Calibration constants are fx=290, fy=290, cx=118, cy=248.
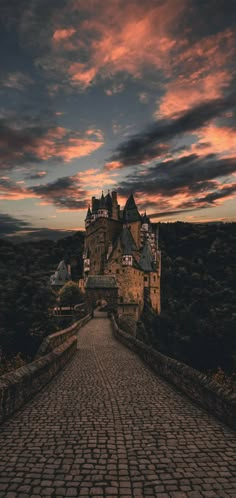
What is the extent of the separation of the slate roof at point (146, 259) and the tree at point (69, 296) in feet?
70.9

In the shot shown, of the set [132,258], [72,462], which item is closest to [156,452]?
[72,462]

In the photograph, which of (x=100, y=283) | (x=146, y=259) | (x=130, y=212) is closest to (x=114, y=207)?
(x=130, y=212)

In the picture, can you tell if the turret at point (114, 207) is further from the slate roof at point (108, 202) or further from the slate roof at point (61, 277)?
the slate roof at point (61, 277)

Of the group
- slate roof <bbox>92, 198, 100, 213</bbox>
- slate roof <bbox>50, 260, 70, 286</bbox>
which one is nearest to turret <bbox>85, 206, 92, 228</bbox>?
slate roof <bbox>92, 198, 100, 213</bbox>

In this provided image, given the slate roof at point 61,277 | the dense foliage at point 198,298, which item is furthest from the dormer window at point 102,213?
the dense foliage at point 198,298

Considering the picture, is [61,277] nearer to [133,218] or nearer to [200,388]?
[133,218]

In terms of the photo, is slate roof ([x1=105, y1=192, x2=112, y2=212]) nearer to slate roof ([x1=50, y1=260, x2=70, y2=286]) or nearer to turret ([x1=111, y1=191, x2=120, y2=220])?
turret ([x1=111, y1=191, x2=120, y2=220])

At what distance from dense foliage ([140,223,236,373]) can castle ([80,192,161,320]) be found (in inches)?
231

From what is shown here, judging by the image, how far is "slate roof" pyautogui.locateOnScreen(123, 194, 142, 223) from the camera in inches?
2707

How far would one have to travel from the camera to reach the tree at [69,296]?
3953cm

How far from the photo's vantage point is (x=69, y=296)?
1571 inches

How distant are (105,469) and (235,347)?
54661mm

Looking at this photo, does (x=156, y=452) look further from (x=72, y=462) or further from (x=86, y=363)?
(x=86, y=363)

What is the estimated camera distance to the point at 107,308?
118ft
